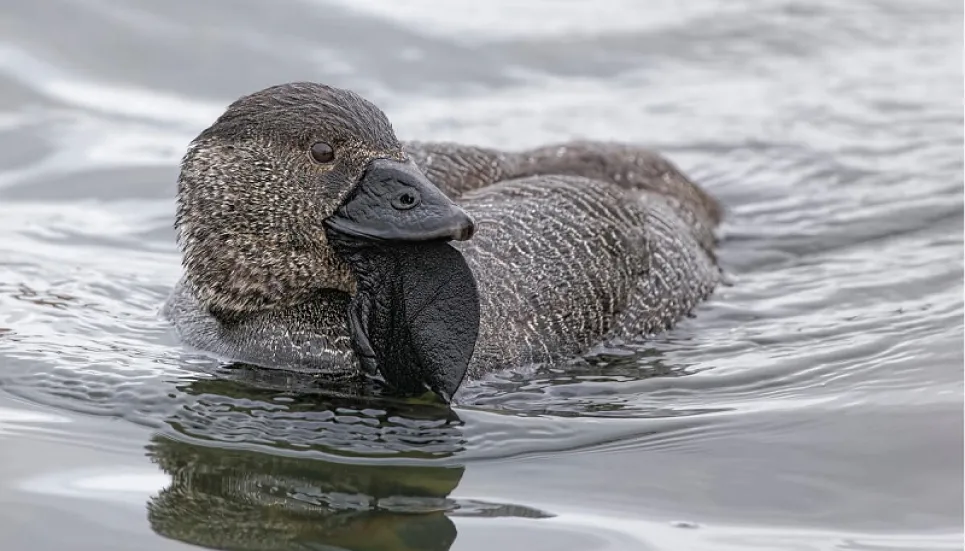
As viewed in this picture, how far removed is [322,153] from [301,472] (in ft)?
4.71

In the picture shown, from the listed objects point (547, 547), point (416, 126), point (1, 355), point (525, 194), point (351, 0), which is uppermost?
point (351, 0)

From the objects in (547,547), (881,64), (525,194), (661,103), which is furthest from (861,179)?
(547,547)

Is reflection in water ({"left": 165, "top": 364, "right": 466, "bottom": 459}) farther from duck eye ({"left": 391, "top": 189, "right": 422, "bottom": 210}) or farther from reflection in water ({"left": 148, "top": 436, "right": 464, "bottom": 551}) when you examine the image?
duck eye ({"left": 391, "top": 189, "right": 422, "bottom": 210})

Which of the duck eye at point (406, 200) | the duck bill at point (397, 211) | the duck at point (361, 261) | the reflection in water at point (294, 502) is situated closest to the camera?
the reflection in water at point (294, 502)

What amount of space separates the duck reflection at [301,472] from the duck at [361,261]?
0.88ft

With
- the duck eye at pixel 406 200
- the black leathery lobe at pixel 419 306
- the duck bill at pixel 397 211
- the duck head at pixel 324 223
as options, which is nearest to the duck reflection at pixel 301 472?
the black leathery lobe at pixel 419 306

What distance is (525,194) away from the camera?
8.08m

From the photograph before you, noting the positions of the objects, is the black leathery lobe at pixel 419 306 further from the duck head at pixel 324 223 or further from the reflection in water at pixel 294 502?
the reflection in water at pixel 294 502

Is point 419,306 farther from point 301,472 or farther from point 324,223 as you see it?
point 301,472

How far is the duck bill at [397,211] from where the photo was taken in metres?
6.39

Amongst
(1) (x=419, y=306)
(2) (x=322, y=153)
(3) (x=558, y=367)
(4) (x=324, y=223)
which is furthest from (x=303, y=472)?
(3) (x=558, y=367)

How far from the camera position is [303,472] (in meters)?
6.28

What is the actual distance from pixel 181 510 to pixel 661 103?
7996 millimetres

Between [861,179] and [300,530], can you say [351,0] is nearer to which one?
[861,179]
